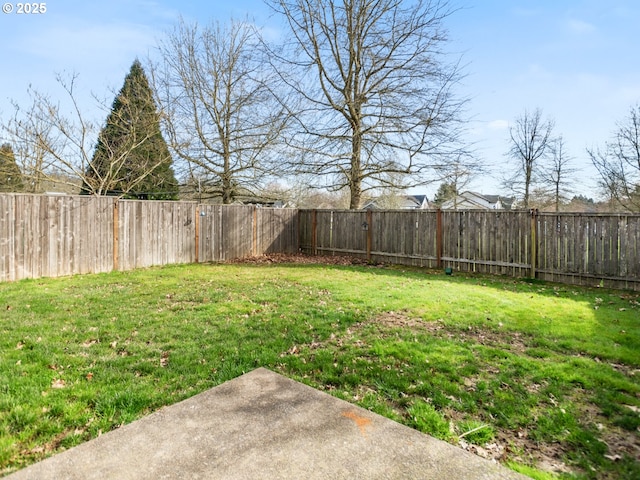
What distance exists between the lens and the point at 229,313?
4801mm

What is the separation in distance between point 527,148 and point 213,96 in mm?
18481

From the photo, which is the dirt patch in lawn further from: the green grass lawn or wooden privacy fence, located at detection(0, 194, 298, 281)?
the green grass lawn

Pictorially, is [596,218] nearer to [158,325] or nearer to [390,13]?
[158,325]

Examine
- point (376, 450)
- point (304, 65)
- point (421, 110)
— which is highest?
point (304, 65)

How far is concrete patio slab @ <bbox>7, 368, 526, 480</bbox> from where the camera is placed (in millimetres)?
1811

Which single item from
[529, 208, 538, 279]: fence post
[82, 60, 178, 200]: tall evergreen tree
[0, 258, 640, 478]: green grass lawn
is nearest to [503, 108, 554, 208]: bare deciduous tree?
[529, 208, 538, 279]: fence post

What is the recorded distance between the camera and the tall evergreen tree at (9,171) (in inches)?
446

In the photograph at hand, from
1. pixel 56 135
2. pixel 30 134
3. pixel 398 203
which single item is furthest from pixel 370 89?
pixel 398 203

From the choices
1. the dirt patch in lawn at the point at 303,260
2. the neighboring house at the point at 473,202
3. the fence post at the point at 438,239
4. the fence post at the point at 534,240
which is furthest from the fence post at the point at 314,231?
the neighboring house at the point at 473,202

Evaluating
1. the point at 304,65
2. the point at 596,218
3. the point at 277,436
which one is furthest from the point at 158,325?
the point at 304,65

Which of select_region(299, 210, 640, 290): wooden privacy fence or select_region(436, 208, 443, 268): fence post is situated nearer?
select_region(299, 210, 640, 290): wooden privacy fence

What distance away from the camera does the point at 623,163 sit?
16.1 metres

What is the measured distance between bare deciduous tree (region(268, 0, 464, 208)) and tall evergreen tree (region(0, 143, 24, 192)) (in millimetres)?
9021

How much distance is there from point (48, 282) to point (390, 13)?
40.4 ft
